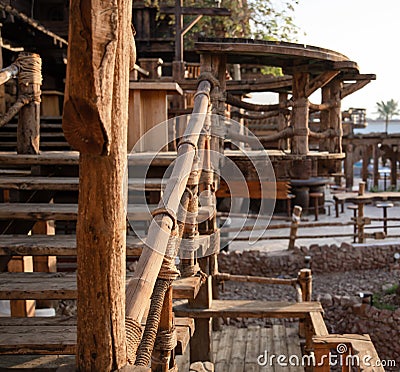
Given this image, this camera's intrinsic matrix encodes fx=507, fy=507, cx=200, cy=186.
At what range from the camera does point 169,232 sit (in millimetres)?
2428

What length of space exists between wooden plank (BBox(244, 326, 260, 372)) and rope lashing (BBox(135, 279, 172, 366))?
437 centimetres

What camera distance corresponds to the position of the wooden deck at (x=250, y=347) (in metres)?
6.28

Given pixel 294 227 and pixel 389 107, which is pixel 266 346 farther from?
pixel 389 107

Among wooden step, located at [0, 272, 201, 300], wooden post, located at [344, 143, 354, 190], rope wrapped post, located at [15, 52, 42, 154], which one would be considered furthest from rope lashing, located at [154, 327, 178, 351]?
wooden post, located at [344, 143, 354, 190]

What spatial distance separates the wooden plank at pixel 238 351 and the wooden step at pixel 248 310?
158 centimetres

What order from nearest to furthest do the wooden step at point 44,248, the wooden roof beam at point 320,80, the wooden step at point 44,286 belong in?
the wooden step at point 44,286, the wooden step at point 44,248, the wooden roof beam at point 320,80

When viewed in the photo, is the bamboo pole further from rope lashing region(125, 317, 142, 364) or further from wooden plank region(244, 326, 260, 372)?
wooden plank region(244, 326, 260, 372)

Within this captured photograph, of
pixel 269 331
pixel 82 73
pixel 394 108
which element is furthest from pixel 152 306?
pixel 394 108

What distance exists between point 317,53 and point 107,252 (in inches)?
161

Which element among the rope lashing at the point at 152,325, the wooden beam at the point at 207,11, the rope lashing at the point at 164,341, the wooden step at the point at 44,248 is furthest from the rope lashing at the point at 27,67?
the wooden beam at the point at 207,11

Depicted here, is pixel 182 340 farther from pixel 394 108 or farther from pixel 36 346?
pixel 394 108

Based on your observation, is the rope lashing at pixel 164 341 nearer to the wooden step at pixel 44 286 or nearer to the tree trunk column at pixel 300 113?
the wooden step at pixel 44 286

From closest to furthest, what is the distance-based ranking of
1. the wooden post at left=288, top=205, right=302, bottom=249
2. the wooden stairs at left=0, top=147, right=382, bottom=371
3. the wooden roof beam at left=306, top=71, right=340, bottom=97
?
the wooden stairs at left=0, top=147, right=382, bottom=371 < the wooden roof beam at left=306, top=71, right=340, bottom=97 < the wooden post at left=288, top=205, right=302, bottom=249

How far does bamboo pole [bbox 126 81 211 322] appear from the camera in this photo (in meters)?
2.02
